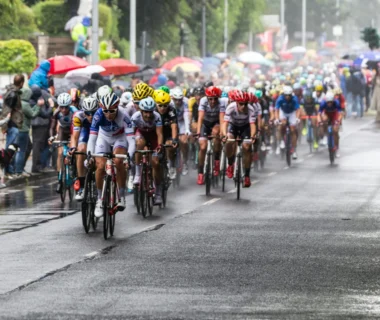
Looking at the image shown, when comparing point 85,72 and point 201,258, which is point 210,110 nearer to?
point 85,72

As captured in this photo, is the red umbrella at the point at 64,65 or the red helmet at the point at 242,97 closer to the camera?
the red helmet at the point at 242,97

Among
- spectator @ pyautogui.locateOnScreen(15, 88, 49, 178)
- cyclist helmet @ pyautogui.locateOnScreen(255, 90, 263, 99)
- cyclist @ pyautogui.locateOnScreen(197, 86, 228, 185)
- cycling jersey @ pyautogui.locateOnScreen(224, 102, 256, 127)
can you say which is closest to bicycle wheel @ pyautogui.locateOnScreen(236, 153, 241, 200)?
cycling jersey @ pyautogui.locateOnScreen(224, 102, 256, 127)

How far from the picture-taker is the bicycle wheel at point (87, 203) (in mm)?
16953

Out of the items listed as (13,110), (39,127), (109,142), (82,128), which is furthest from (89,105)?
(39,127)

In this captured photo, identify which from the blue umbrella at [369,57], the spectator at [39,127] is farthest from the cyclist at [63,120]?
the blue umbrella at [369,57]

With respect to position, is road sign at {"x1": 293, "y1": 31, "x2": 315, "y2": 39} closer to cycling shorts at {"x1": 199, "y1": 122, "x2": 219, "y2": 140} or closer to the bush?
the bush

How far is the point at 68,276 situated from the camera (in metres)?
13.3

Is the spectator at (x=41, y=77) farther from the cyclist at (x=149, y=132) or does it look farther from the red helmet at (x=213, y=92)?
the cyclist at (x=149, y=132)

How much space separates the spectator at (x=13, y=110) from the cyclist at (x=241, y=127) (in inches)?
154

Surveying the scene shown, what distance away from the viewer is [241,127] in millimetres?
24172

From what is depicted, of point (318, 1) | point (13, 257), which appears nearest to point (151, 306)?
point (13, 257)

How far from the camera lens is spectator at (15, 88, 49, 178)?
1045 inches

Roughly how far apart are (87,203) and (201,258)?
2.72 meters

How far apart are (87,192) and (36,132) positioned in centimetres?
1086
